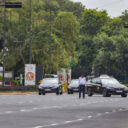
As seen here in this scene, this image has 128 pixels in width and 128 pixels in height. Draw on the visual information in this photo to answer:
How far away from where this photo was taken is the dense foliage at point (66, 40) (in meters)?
77.9

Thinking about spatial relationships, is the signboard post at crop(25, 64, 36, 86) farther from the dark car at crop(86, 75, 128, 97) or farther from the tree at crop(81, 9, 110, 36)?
the tree at crop(81, 9, 110, 36)

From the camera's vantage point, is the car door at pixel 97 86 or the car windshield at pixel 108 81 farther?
the car door at pixel 97 86

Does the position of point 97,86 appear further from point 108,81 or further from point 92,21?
point 92,21

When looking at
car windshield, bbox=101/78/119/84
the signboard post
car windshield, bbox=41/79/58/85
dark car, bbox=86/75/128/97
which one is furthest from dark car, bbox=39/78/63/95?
the signboard post

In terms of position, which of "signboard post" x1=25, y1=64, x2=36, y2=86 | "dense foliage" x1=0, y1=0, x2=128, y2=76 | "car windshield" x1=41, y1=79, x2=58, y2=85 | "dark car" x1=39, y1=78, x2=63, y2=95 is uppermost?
"dense foliage" x1=0, y1=0, x2=128, y2=76

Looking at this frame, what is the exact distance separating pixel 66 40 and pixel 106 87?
141 ft

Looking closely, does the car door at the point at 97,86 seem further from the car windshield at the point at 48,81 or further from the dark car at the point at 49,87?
the car windshield at the point at 48,81

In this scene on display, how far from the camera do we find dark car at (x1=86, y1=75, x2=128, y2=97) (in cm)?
4681

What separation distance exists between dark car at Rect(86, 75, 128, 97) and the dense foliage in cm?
2243

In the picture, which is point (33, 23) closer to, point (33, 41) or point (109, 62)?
point (33, 41)

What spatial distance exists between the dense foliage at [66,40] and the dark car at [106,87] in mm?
22426

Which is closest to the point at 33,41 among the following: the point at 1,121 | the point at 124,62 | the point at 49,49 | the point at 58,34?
the point at 49,49

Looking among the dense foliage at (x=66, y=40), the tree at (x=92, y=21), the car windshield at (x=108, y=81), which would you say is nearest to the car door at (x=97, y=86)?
the car windshield at (x=108, y=81)

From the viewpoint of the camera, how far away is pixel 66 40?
295ft
